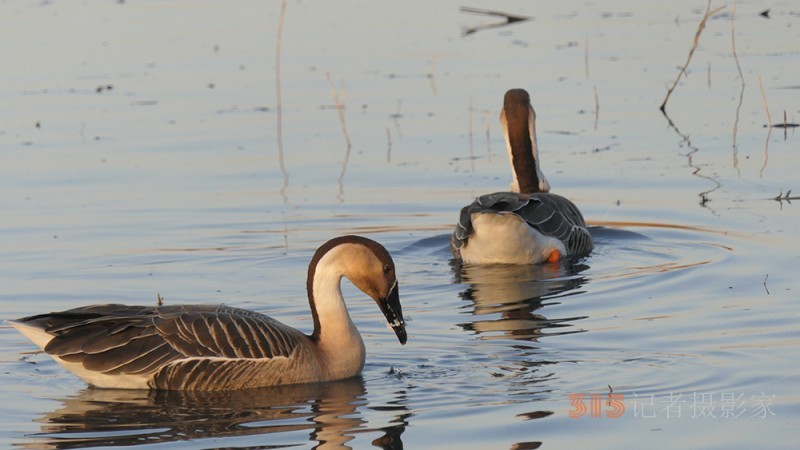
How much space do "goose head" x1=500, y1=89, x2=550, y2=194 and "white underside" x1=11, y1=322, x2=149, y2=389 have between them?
6229 millimetres

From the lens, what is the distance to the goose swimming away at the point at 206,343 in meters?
9.73

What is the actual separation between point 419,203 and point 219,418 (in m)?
7.04

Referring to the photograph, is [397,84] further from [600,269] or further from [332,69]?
[600,269]

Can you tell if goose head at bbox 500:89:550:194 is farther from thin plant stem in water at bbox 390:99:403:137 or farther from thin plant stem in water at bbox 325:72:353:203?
thin plant stem in water at bbox 390:99:403:137

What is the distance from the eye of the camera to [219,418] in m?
9.11

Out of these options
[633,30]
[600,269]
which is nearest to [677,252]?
[600,269]

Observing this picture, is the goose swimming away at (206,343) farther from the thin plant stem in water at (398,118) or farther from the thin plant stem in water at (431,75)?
the thin plant stem in water at (431,75)

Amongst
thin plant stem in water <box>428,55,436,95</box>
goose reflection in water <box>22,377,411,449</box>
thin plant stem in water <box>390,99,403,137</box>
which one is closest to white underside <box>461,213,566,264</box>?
goose reflection in water <box>22,377,411,449</box>

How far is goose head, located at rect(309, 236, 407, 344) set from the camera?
1000cm

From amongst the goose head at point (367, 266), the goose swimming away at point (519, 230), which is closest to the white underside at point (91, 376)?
the goose head at point (367, 266)

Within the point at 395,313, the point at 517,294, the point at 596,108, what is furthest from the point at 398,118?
the point at 395,313

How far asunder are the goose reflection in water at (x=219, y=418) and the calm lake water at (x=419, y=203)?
0.09ft

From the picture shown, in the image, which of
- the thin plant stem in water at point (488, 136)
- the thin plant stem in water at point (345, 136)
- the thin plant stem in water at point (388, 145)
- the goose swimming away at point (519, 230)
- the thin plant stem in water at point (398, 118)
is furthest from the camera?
the thin plant stem in water at point (398, 118)

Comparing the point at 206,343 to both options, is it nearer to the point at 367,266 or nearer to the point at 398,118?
the point at 367,266
